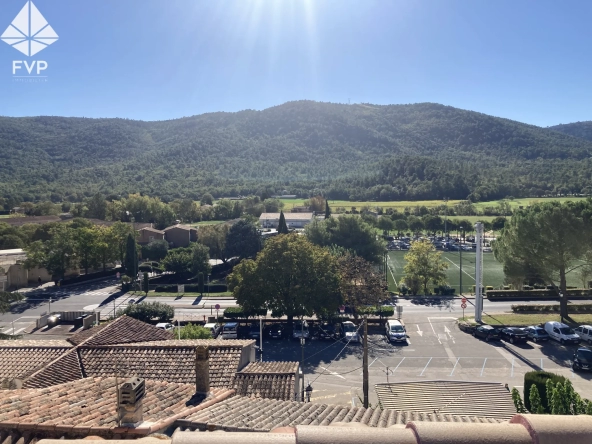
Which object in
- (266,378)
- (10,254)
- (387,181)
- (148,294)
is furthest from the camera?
(387,181)

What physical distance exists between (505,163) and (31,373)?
208 meters

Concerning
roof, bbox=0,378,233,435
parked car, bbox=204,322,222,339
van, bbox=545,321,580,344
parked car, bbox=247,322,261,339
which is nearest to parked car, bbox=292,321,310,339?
parked car, bbox=247,322,261,339

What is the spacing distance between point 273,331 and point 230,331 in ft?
8.02

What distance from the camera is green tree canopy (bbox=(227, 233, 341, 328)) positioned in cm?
2803

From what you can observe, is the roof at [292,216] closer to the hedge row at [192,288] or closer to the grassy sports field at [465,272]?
the grassy sports field at [465,272]

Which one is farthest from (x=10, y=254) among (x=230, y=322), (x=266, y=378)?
(x=266, y=378)

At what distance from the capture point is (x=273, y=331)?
28750 millimetres

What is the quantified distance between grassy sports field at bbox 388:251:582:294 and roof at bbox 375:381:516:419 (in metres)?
22.1

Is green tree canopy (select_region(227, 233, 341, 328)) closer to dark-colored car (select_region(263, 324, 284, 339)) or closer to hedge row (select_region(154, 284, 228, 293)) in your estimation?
dark-colored car (select_region(263, 324, 284, 339))

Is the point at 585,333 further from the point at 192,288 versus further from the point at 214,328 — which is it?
the point at 192,288

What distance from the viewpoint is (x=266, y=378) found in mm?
13609

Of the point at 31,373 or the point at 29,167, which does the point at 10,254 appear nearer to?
the point at 31,373

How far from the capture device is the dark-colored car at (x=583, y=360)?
21875 mm

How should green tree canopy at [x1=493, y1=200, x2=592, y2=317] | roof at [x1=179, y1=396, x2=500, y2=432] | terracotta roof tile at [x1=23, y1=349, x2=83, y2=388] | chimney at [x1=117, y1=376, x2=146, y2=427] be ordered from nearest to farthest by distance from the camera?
chimney at [x1=117, y1=376, x2=146, y2=427] < roof at [x1=179, y1=396, x2=500, y2=432] < terracotta roof tile at [x1=23, y1=349, x2=83, y2=388] < green tree canopy at [x1=493, y1=200, x2=592, y2=317]
